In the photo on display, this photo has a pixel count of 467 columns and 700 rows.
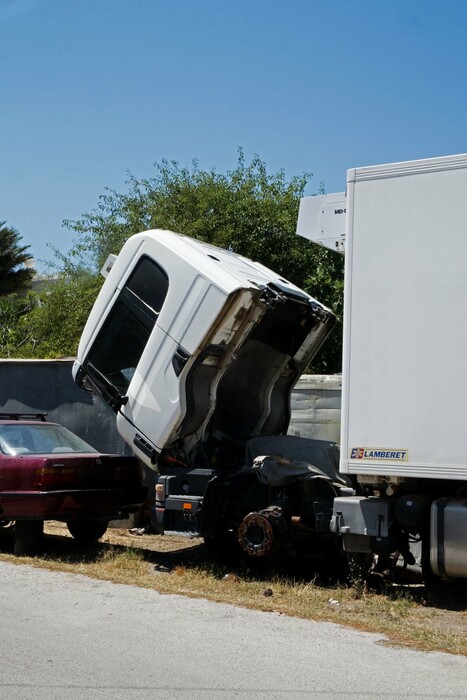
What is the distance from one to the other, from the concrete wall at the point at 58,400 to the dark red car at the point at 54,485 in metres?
2.45

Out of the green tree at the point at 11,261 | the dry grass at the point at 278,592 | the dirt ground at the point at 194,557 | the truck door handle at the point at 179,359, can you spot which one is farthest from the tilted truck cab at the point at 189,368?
the green tree at the point at 11,261

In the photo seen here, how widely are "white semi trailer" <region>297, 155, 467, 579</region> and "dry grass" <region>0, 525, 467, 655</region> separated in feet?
1.38

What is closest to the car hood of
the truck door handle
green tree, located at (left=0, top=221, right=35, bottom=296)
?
the truck door handle

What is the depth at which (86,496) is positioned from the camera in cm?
1003

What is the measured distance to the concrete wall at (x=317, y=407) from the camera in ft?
38.5

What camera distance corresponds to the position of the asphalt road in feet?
17.7

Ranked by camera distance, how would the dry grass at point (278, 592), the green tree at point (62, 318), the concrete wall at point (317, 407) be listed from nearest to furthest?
the dry grass at point (278, 592)
the concrete wall at point (317, 407)
the green tree at point (62, 318)

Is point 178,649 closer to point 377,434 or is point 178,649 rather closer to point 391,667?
point 391,667

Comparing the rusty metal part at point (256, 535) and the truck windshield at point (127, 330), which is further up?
the truck windshield at point (127, 330)

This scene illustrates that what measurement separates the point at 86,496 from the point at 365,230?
4.44 metres

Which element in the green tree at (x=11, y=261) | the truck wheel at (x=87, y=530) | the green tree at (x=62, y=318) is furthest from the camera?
the green tree at (x=11, y=261)

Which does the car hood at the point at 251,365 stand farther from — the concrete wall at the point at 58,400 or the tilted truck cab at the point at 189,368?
the concrete wall at the point at 58,400

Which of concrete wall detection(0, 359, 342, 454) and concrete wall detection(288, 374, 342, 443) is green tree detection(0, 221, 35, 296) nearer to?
concrete wall detection(0, 359, 342, 454)

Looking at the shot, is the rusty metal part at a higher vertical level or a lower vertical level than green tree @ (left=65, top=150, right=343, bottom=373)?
lower
